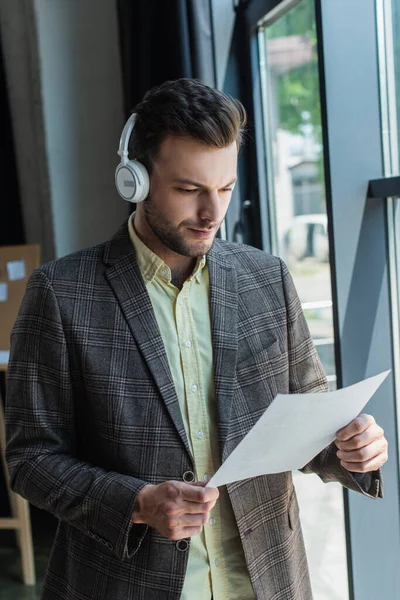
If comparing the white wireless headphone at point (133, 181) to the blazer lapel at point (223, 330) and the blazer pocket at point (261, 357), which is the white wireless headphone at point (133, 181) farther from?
the blazer pocket at point (261, 357)

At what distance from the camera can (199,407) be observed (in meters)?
1.16

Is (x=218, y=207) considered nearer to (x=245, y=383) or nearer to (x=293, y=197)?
(x=245, y=383)

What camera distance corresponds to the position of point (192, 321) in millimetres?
1206

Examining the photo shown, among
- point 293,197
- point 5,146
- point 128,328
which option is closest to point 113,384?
point 128,328

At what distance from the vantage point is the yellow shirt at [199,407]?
3.73ft

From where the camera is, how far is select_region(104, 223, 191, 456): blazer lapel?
113 cm

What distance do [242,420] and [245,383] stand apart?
60 millimetres

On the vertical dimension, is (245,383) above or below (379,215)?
below

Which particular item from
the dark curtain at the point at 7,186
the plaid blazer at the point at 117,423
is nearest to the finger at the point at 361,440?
the plaid blazer at the point at 117,423

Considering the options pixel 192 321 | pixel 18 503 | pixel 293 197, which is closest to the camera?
pixel 192 321

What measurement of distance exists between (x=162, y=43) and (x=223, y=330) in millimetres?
1515

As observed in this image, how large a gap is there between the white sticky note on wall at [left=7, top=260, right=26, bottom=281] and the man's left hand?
2.30 metres

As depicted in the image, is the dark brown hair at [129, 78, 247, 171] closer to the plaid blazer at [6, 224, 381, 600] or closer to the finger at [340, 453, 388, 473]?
the plaid blazer at [6, 224, 381, 600]

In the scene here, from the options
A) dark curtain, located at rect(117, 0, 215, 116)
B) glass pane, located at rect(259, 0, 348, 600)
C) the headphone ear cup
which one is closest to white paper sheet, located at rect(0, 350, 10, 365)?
dark curtain, located at rect(117, 0, 215, 116)
